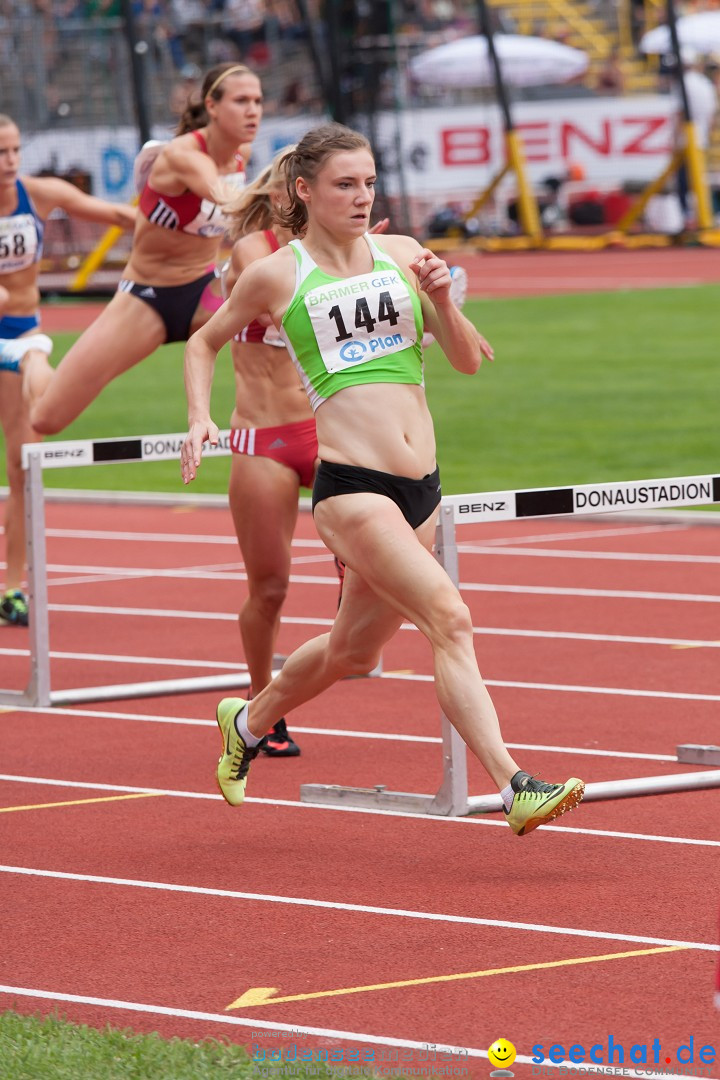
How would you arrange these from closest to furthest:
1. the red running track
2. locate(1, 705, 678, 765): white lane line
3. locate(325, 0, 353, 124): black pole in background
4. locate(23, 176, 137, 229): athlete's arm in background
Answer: the red running track
locate(1, 705, 678, 765): white lane line
locate(23, 176, 137, 229): athlete's arm in background
locate(325, 0, 353, 124): black pole in background

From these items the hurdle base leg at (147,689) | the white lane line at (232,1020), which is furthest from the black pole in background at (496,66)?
the white lane line at (232,1020)

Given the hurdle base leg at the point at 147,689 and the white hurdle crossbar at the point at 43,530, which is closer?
the white hurdle crossbar at the point at 43,530

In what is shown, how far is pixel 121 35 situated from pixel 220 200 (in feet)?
78.4

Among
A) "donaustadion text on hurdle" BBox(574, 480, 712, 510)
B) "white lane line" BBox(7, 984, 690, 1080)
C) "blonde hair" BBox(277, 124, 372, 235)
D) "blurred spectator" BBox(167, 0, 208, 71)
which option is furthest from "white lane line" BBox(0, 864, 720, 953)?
"blurred spectator" BBox(167, 0, 208, 71)

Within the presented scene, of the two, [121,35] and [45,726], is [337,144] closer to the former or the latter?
[45,726]

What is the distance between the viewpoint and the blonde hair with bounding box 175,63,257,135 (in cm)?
832

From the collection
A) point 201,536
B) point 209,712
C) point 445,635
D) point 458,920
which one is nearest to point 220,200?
point 209,712

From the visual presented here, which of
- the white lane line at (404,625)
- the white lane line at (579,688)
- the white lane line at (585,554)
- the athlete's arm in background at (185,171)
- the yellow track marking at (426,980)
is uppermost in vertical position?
the athlete's arm in background at (185,171)

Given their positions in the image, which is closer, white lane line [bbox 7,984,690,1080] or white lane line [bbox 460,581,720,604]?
white lane line [bbox 7,984,690,1080]

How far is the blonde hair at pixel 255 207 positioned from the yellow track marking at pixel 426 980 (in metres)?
2.90

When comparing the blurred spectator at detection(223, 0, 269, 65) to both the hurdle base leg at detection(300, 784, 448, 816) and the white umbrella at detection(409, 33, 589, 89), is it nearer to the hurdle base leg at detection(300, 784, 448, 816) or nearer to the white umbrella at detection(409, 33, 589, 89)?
the white umbrella at detection(409, 33, 589, 89)

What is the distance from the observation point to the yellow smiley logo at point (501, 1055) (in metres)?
4.21

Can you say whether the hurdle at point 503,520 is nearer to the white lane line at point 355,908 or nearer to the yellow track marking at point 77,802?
the yellow track marking at point 77,802

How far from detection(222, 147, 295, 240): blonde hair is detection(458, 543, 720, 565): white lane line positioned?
472cm
